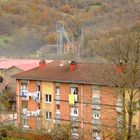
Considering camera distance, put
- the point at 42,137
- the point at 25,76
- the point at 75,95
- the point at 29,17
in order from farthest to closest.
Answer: the point at 29,17
the point at 25,76
the point at 75,95
the point at 42,137

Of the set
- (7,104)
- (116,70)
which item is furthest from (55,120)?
(116,70)

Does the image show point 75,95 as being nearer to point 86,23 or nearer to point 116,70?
point 116,70

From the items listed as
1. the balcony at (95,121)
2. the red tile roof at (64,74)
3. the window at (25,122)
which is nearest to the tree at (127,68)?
the red tile roof at (64,74)

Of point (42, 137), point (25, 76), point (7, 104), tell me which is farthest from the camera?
point (7, 104)

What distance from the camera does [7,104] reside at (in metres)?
29.2

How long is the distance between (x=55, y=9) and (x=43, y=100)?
85.5m

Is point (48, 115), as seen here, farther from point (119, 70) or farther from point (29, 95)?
point (119, 70)

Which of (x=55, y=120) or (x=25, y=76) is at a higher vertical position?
(x=25, y=76)

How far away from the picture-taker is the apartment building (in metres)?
22.0

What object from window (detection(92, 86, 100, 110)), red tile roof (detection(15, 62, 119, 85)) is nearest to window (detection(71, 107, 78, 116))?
window (detection(92, 86, 100, 110))

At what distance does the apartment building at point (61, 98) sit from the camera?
22.0 m

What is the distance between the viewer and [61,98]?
77.5 ft

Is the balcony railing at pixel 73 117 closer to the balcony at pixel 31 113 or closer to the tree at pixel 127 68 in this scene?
the balcony at pixel 31 113

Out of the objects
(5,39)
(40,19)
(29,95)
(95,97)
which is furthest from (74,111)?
(40,19)
